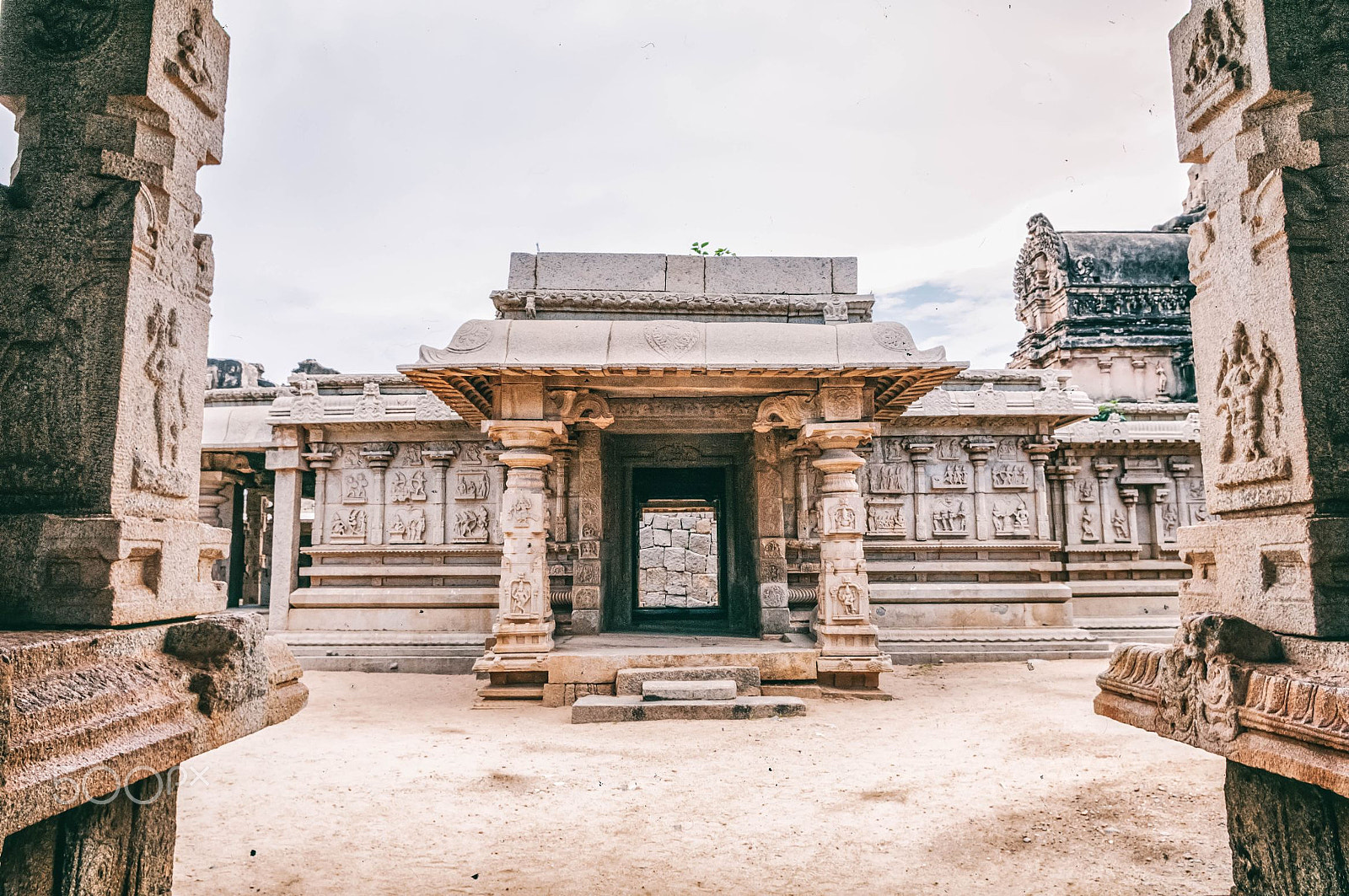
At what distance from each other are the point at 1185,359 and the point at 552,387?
16054 millimetres

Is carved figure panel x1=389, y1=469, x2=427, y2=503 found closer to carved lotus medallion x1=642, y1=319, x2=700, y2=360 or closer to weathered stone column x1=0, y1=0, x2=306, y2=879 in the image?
carved lotus medallion x1=642, y1=319, x2=700, y2=360

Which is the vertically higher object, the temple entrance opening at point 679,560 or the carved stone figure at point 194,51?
the carved stone figure at point 194,51

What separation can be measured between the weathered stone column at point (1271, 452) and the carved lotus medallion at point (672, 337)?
16.0 ft

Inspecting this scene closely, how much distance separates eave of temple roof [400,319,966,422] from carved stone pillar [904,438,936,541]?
2.97m

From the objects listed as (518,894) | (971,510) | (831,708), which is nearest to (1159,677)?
(518,894)

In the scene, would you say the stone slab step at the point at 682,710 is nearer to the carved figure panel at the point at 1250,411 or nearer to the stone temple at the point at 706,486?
the stone temple at the point at 706,486

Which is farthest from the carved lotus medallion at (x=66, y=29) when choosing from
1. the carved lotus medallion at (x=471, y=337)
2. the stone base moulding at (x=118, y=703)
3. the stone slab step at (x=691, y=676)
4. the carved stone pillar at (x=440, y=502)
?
the carved stone pillar at (x=440, y=502)

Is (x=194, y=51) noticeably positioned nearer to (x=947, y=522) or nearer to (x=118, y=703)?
(x=118, y=703)

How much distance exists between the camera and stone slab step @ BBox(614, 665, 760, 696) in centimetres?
731

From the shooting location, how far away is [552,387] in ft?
25.2

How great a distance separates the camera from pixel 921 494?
34.6 ft

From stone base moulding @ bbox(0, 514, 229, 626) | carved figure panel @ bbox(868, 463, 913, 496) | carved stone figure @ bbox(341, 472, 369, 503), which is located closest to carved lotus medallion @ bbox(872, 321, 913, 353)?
carved figure panel @ bbox(868, 463, 913, 496)

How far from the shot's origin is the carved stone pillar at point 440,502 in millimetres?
10070

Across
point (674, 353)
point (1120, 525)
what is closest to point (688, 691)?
point (674, 353)
